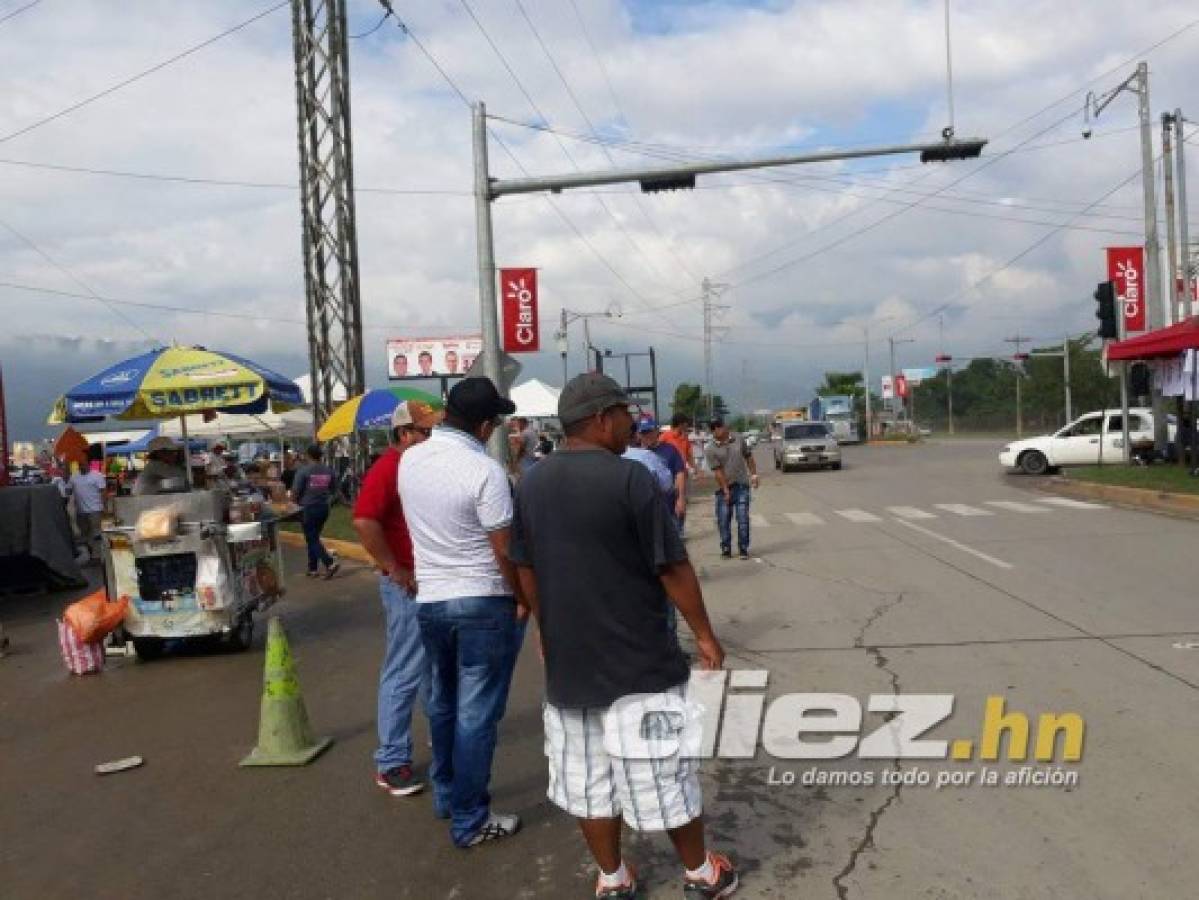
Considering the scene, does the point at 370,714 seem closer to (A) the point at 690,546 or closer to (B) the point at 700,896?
(B) the point at 700,896

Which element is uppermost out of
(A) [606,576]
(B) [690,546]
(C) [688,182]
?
(C) [688,182]

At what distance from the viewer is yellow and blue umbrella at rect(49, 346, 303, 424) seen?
31.2 feet

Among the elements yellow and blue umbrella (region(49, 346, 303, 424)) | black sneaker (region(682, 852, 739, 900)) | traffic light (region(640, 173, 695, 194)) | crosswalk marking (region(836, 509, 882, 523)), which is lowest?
crosswalk marking (region(836, 509, 882, 523))

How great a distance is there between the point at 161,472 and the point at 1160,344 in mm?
19406

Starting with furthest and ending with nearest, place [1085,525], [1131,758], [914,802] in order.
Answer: [1085,525], [1131,758], [914,802]

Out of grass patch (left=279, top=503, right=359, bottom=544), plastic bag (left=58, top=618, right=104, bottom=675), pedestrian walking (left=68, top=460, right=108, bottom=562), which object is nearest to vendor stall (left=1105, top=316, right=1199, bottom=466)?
grass patch (left=279, top=503, right=359, bottom=544)

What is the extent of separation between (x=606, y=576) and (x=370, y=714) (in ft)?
12.7

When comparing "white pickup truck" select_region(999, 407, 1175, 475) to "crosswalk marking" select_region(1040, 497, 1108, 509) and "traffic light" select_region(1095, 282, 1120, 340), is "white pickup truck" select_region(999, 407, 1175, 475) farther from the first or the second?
"crosswalk marking" select_region(1040, 497, 1108, 509)

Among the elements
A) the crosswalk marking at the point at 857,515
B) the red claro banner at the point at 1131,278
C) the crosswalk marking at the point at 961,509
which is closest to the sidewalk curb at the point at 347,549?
the crosswalk marking at the point at 857,515

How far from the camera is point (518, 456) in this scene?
48.1 feet

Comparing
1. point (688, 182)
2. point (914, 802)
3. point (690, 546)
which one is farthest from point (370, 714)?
point (688, 182)

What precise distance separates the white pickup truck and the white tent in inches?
572

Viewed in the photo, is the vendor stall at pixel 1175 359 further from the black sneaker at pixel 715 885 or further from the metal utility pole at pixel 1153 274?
the black sneaker at pixel 715 885

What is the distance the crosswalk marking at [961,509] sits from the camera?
1823cm
